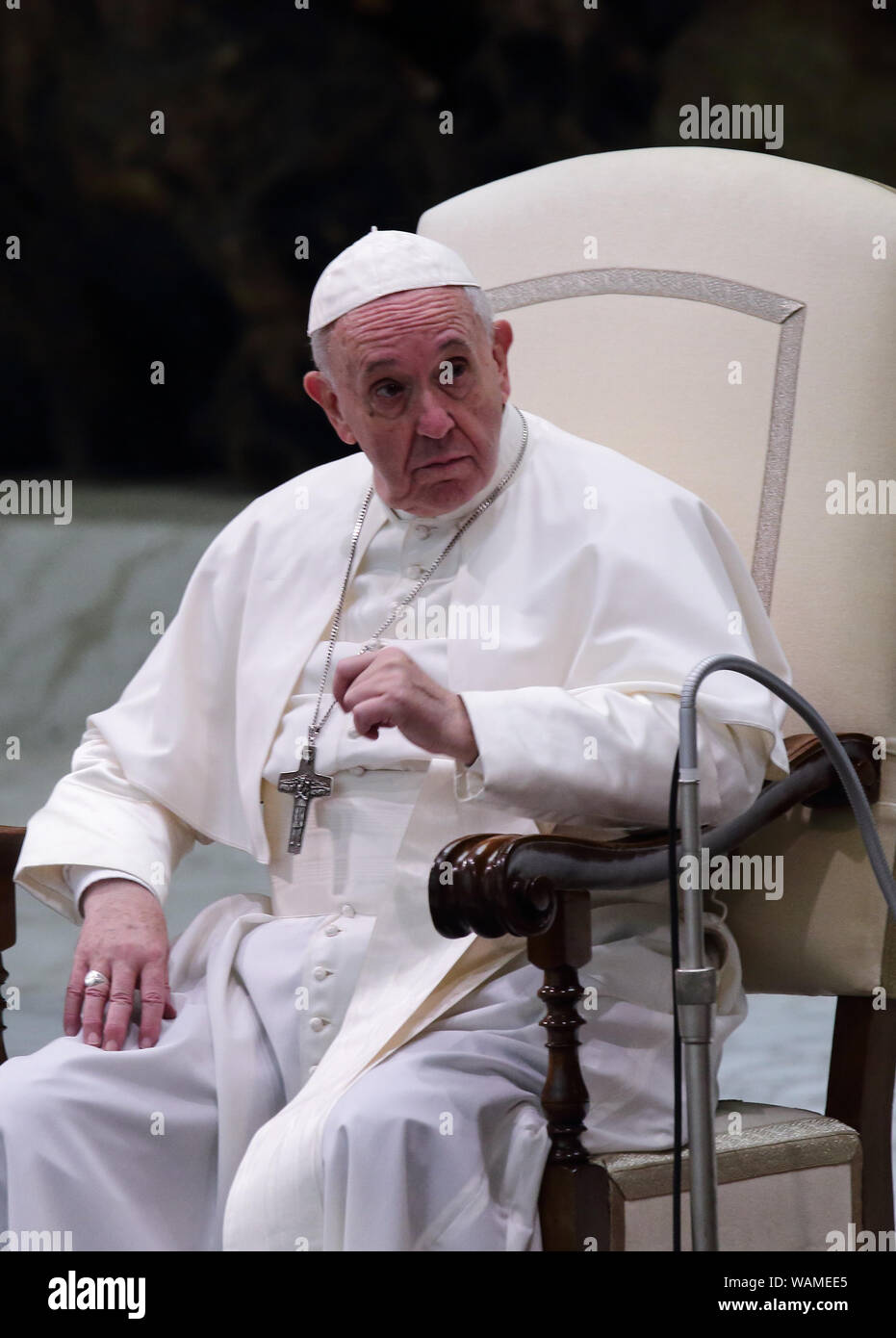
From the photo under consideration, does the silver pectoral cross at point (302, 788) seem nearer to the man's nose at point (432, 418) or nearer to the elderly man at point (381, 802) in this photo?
the elderly man at point (381, 802)

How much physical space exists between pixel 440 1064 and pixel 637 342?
1.37m

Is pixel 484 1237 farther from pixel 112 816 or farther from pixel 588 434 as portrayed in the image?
pixel 588 434

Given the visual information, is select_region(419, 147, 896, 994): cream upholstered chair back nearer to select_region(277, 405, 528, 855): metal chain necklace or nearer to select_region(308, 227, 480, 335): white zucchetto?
select_region(277, 405, 528, 855): metal chain necklace

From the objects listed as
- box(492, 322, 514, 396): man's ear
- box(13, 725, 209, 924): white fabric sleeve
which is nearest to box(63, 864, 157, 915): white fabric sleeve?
box(13, 725, 209, 924): white fabric sleeve

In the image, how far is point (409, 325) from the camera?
9.04ft

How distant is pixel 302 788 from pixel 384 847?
0.15 m

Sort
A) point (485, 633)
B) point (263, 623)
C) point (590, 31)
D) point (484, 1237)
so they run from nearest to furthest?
point (484, 1237) < point (485, 633) < point (263, 623) < point (590, 31)

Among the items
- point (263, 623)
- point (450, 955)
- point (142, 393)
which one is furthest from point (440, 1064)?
point (142, 393)

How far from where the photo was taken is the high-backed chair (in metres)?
2.86

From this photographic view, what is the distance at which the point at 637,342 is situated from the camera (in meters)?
3.24

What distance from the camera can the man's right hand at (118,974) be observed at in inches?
104

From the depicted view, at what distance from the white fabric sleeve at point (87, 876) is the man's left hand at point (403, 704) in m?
0.55

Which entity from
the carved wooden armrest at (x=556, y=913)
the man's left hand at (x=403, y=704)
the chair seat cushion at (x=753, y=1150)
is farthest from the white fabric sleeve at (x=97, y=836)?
the chair seat cushion at (x=753, y=1150)

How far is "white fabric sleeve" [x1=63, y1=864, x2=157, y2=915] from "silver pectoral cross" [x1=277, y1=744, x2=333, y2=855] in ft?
0.79
